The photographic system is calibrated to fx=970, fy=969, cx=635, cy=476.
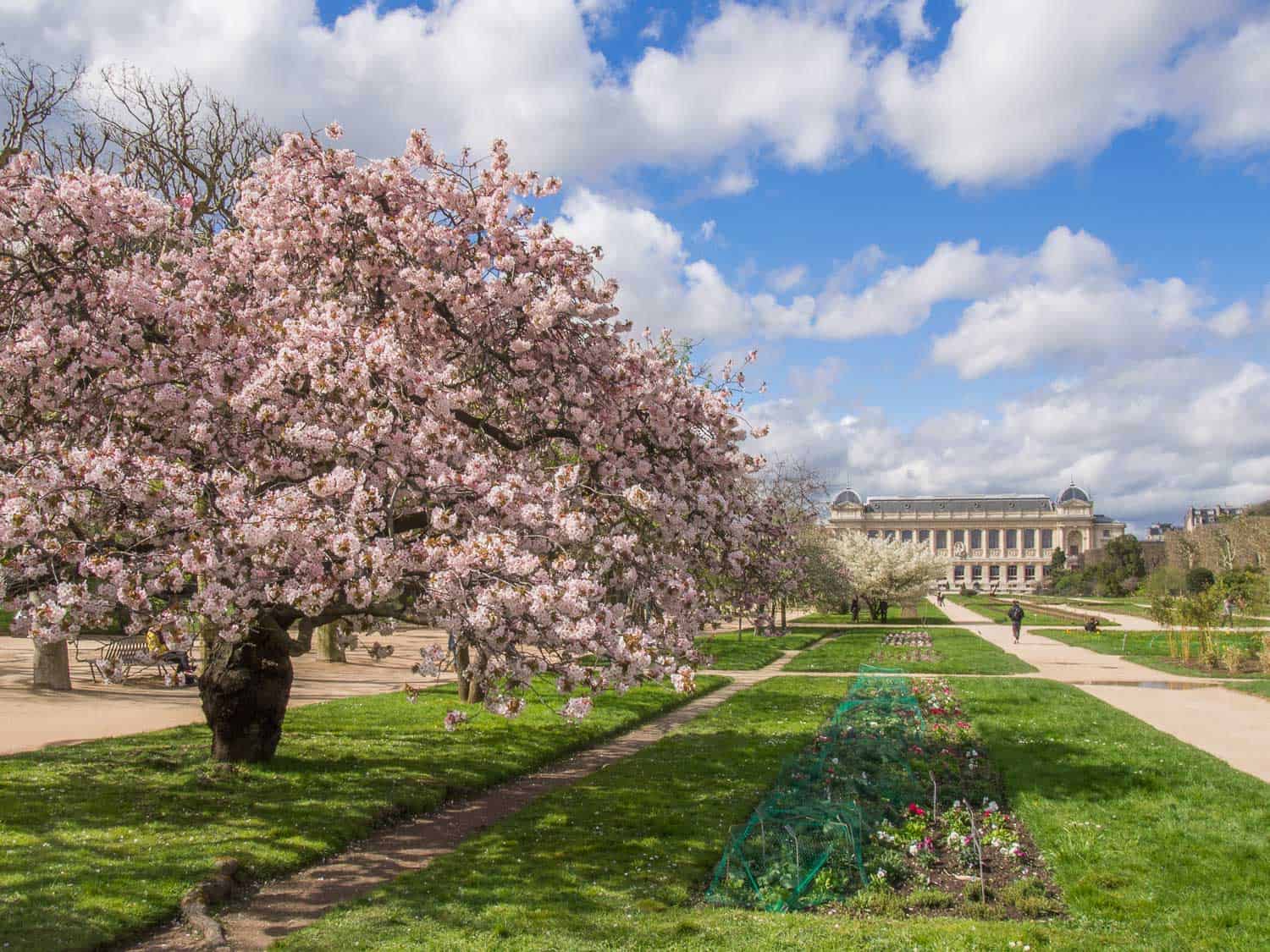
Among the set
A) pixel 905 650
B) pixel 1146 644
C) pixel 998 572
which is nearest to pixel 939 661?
pixel 905 650

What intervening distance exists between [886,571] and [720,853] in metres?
38.1

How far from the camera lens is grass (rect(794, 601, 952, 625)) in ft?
155

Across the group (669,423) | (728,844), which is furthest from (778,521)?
(728,844)

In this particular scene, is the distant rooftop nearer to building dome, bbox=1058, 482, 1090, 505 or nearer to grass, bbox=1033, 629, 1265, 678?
building dome, bbox=1058, 482, 1090, 505

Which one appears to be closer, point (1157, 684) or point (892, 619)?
Answer: point (1157, 684)

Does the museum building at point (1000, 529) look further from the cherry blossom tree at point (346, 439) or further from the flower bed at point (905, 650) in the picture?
the cherry blossom tree at point (346, 439)

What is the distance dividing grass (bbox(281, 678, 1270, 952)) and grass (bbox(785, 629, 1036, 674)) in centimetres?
1055

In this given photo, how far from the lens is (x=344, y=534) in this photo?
6543 mm

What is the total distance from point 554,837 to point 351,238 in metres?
6.19

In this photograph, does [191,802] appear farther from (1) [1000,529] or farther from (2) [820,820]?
(1) [1000,529]

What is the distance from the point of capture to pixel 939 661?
2495 cm

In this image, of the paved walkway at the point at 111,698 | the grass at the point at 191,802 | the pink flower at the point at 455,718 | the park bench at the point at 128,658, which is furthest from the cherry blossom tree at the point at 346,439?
the park bench at the point at 128,658

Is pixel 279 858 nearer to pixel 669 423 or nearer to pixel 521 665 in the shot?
pixel 521 665

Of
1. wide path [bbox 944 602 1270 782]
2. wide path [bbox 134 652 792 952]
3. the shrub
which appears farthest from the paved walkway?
the shrub
